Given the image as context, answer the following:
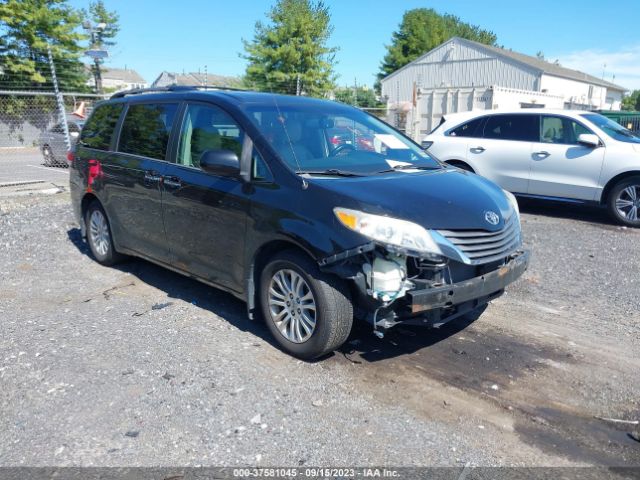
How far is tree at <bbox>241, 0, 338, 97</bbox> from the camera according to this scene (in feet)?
92.9

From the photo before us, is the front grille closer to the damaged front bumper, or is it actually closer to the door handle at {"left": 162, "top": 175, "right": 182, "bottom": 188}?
the damaged front bumper

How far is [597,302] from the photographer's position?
536cm

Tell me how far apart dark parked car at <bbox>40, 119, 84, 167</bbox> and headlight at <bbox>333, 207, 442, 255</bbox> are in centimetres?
1375

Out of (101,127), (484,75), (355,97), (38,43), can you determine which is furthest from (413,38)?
(101,127)

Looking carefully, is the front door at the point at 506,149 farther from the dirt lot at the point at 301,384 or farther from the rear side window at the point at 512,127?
the dirt lot at the point at 301,384

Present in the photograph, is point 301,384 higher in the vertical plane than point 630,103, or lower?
lower

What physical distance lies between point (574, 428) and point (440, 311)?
107 cm

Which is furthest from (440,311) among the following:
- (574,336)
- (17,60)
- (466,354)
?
(17,60)

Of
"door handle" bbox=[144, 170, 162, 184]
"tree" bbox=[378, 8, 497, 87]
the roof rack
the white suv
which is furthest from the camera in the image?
"tree" bbox=[378, 8, 497, 87]

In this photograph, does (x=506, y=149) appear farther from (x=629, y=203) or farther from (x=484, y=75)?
(x=484, y=75)

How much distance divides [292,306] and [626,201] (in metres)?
6.85

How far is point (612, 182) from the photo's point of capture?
868cm

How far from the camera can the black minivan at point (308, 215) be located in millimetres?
3590

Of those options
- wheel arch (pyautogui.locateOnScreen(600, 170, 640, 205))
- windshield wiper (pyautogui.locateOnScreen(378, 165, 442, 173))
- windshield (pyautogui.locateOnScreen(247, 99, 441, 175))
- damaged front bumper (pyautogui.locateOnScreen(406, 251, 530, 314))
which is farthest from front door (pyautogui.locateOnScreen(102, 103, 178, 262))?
wheel arch (pyautogui.locateOnScreen(600, 170, 640, 205))
